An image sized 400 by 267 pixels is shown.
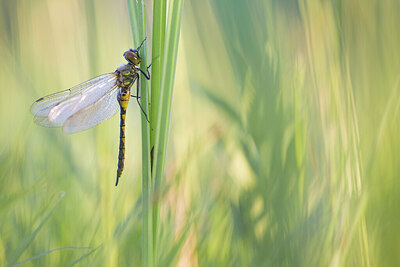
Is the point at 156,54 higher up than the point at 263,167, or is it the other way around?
the point at 156,54

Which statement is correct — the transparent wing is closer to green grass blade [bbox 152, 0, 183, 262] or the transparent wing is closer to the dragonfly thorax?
the dragonfly thorax

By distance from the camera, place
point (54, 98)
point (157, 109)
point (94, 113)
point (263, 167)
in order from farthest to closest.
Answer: point (54, 98)
point (94, 113)
point (263, 167)
point (157, 109)

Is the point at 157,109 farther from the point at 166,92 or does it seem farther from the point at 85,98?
the point at 85,98

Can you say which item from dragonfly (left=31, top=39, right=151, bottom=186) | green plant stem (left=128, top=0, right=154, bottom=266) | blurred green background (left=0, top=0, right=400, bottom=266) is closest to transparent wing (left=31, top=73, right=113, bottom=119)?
dragonfly (left=31, top=39, right=151, bottom=186)

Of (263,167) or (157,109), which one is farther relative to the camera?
(263,167)

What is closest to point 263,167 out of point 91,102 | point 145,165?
point 145,165

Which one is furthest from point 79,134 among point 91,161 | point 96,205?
point 96,205
